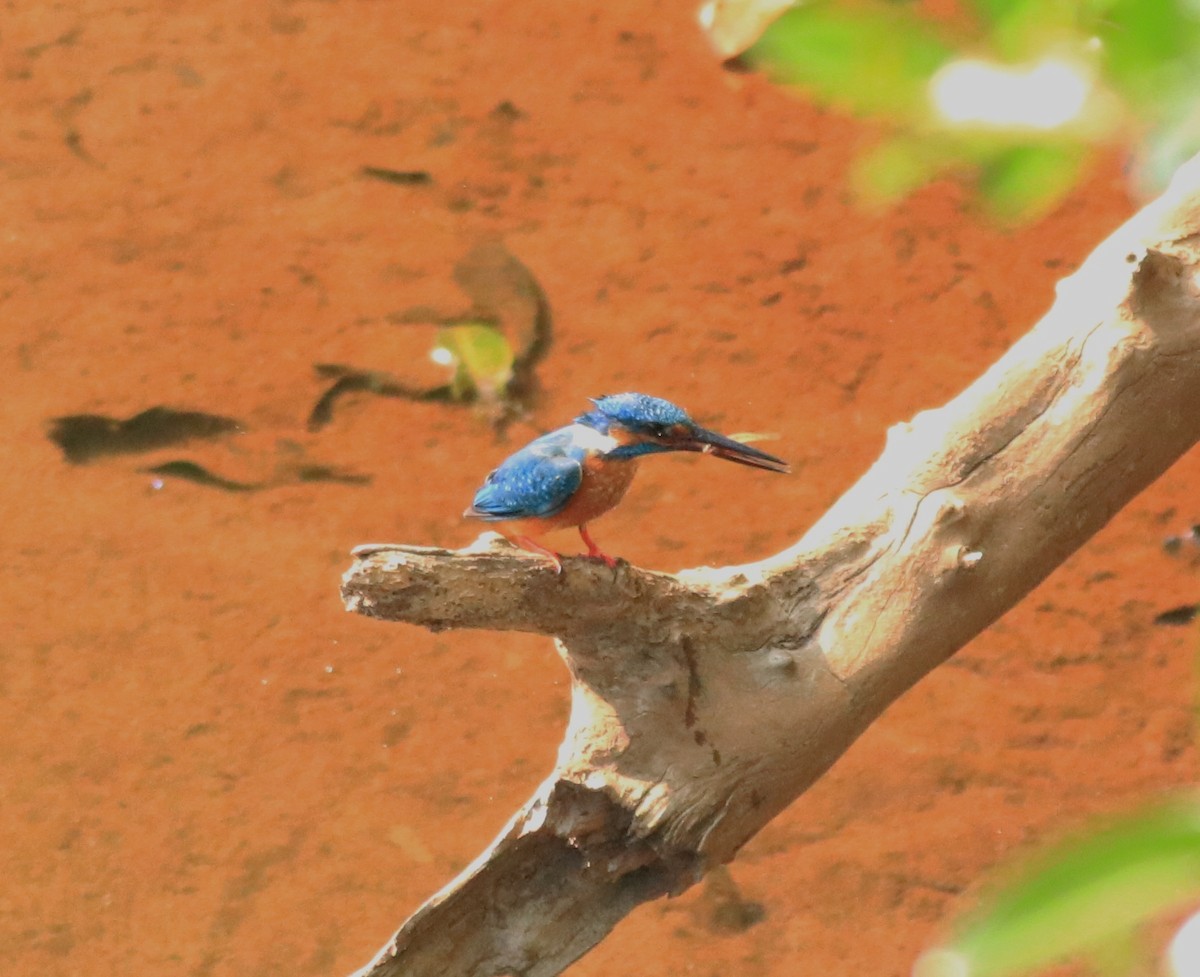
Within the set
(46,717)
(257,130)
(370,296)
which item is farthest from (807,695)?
(257,130)

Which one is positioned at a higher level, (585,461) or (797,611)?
(585,461)

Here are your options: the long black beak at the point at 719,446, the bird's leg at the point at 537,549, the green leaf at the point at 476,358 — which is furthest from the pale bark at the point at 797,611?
the green leaf at the point at 476,358

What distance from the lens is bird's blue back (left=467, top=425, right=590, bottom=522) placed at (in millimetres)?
1727

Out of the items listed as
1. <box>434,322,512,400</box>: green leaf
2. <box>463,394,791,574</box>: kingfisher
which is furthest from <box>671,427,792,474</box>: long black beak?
<box>434,322,512,400</box>: green leaf

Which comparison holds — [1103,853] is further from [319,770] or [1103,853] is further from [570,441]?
[319,770]

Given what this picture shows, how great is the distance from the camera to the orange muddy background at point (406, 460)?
2711 millimetres

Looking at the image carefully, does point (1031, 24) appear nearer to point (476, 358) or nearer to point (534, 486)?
point (534, 486)

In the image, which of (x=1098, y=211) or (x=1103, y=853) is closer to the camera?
(x=1103, y=853)

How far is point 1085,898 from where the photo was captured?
0.29m

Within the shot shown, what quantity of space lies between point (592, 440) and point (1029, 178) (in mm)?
1384

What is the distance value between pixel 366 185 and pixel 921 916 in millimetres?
2473

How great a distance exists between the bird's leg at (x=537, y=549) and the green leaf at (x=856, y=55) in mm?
1110

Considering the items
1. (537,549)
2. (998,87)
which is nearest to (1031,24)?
(998,87)

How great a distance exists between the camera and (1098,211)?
3.67m
